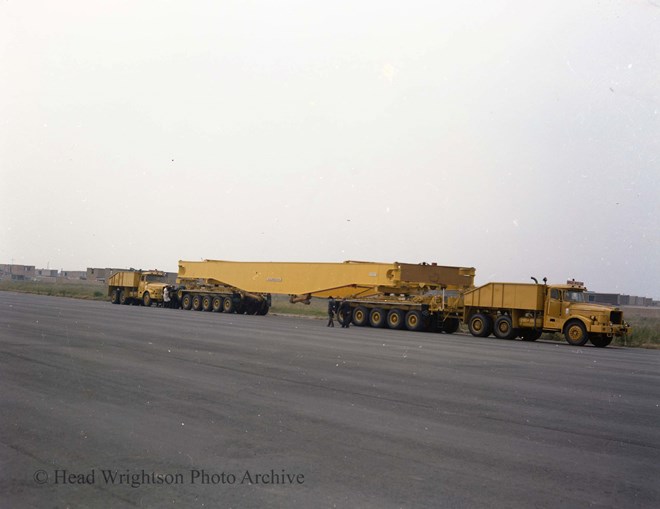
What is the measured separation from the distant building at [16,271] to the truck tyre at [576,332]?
150 m

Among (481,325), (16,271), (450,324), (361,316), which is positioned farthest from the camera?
(16,271)

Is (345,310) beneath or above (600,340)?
above

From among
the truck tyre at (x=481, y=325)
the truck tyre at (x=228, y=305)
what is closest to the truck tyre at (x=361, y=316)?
the truck tyre at (x=481, y=325)

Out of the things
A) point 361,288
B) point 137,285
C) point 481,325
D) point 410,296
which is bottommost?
point 481,325

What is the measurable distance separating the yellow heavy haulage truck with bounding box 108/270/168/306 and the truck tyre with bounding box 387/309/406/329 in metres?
21.7

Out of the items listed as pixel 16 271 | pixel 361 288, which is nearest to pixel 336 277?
pixel 361 288

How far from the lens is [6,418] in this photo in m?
9.28

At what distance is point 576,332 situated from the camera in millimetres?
30250

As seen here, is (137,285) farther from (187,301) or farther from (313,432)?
(313,432)

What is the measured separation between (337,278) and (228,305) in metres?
9.54

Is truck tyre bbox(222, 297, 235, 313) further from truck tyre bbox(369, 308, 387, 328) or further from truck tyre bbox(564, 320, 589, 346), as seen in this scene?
truck tyre bbox(564, 320, 589, 346)

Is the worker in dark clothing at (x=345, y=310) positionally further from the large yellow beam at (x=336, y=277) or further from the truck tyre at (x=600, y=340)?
the truck tyre at (x=600, y=340)

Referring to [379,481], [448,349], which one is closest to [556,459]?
[379,481]

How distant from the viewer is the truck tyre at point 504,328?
32.7 metres
